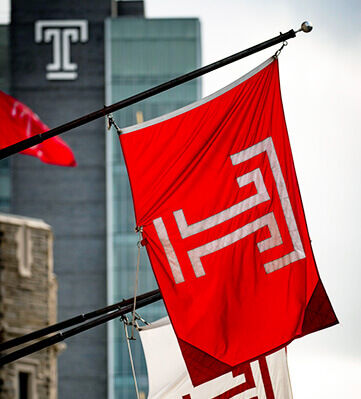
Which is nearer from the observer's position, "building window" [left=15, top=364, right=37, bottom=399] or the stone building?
the stone building

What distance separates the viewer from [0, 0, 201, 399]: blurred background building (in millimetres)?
71562

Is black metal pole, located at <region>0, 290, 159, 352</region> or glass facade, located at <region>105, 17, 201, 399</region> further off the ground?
glass facade, located at <region>105, 17, 201, 399</region>

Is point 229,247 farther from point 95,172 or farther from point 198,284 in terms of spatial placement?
point 95,172

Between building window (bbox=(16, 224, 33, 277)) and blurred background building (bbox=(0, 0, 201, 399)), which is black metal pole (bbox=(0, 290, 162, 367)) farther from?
blurred background building (bbox=(0, 0, 201, 399))

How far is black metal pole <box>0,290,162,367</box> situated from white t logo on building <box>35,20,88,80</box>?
2794 inches

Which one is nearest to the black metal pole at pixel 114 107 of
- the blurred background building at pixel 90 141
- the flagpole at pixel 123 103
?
the flagpole at pixel 123 103

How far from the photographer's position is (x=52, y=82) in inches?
3172

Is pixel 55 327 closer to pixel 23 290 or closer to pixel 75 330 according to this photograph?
pixel 75 330

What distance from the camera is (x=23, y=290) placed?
111 feet

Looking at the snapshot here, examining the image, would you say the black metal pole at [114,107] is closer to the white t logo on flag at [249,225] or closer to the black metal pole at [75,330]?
the white t logo on flag at [249,225]

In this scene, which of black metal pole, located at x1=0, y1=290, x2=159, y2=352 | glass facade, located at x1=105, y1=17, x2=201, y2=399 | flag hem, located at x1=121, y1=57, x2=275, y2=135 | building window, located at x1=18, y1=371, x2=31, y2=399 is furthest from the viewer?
glass facade, located at x1=105, y1=17, x2=201, y2=399

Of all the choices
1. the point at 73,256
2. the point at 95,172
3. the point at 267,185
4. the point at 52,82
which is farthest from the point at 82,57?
the point at 267,185

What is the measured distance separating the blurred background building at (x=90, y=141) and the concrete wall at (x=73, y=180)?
74mm


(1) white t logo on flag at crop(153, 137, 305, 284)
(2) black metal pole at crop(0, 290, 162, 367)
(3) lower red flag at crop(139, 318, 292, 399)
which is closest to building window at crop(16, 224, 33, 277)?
(3) lower red flag at crop(139, 318, 292, 399)
